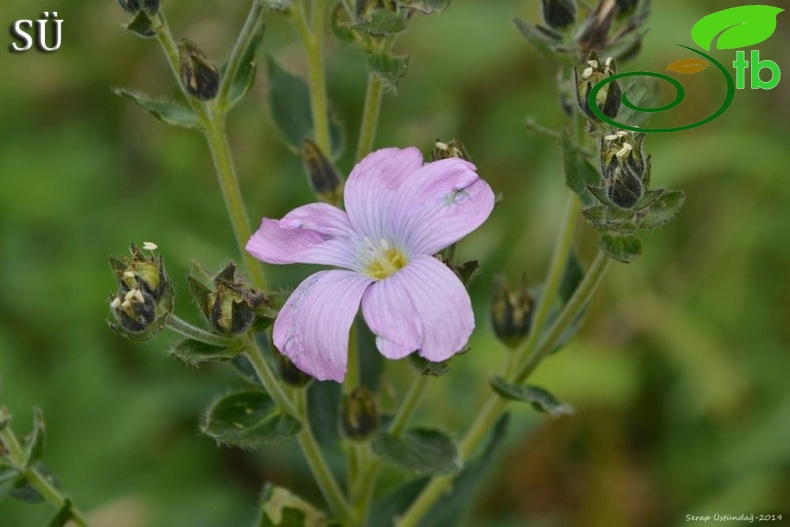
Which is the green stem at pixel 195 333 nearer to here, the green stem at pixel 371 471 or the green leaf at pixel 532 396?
the green stem at pixel 371 471

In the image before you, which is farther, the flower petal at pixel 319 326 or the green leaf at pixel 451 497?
the green leaf at pixel 451 497

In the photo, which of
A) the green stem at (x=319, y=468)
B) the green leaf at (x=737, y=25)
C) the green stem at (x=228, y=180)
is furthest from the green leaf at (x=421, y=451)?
the green leaf at (x=737, y=25)

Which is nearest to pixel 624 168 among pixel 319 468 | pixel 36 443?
pixel 319 468

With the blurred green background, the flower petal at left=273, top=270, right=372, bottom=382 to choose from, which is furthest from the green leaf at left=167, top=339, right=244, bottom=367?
the blurred green background

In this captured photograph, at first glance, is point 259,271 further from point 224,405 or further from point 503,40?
point 503,40

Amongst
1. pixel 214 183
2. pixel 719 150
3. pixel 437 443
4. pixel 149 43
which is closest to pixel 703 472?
pixel 719 150

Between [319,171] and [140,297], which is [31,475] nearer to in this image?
[140,297]

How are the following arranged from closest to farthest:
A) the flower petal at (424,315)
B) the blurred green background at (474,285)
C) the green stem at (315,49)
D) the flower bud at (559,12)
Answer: the flower petal at (424,315), the flower bud at (559,12), the green stem at (315,49), the blurred green background at (474,285)
